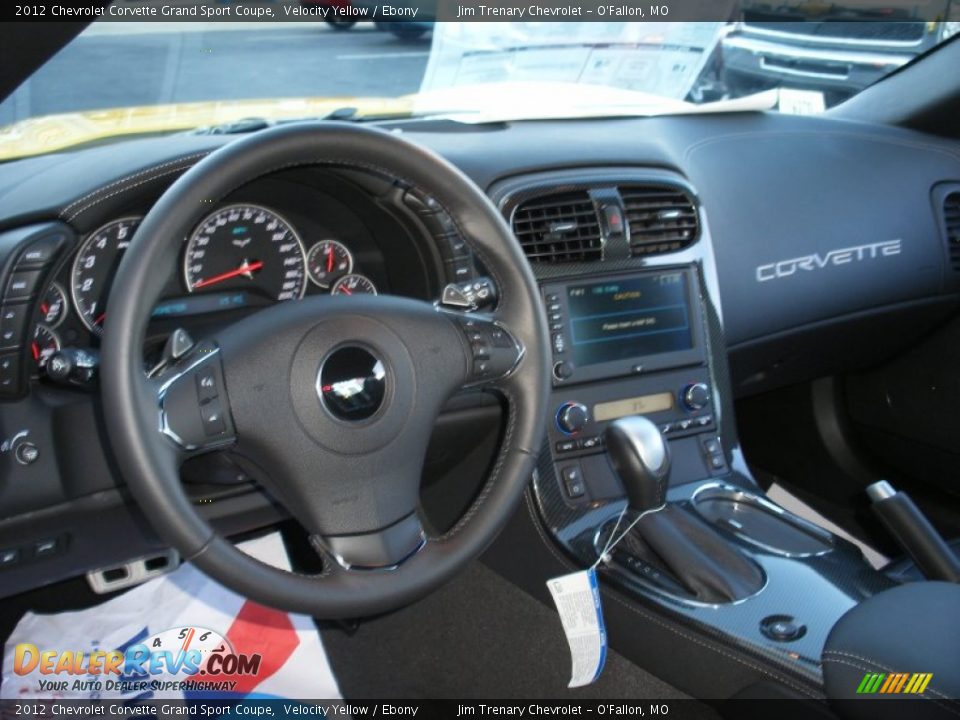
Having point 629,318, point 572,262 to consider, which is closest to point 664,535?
point 629,318

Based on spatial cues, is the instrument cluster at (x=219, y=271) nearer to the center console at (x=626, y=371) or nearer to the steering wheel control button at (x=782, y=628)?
the center console at (x=626, y=371)

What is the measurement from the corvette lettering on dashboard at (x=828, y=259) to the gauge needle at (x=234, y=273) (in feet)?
3.71

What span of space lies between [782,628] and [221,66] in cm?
143

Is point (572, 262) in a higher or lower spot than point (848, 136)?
lower

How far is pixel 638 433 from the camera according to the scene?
1826mm

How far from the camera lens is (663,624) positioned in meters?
1.86

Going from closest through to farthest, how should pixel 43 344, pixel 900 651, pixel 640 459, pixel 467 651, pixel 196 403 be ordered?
pixel 196 403
pixel 900 651
pixel 43 344
pixel 640 459
pixel 467 651

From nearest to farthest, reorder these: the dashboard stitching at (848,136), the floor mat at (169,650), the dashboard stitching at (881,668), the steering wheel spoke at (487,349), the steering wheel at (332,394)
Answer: the steering wheel at (332,394)
the dashboard stitching at (881,668)
the steering wheel spoke at (487,349)
the floor mat at (169,650)
the dashboard stitching at (848,136)

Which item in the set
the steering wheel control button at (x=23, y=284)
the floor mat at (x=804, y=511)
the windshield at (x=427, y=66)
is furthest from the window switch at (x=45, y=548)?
the floor mat at (x=804, y=511)

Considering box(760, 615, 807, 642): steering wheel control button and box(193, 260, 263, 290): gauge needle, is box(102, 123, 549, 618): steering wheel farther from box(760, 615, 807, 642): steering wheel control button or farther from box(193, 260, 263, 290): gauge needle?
box(760, 615, 807, 642): steering wheel control button

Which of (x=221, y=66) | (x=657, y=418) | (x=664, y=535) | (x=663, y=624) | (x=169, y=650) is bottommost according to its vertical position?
(x=169, y=650)

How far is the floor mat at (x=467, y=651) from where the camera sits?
2.23 m

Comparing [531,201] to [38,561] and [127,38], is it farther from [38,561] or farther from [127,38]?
[38,561]

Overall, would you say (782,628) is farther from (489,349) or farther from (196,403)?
(196,403)
